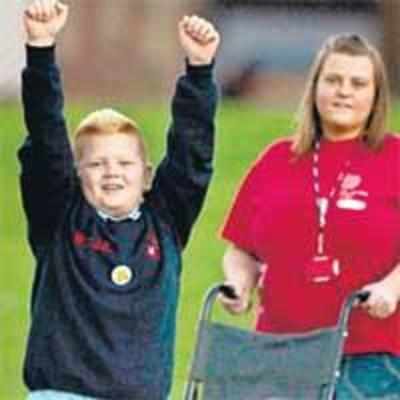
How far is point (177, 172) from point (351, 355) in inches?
20.2

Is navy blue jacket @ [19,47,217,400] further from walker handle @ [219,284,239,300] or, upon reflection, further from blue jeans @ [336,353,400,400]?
blue jeans @ [336,353,400,400]

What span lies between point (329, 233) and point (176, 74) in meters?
0.48

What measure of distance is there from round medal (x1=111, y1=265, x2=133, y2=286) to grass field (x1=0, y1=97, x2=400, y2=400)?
→ 194mm

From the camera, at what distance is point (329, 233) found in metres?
5.49

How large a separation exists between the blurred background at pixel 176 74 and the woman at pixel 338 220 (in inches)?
2.8

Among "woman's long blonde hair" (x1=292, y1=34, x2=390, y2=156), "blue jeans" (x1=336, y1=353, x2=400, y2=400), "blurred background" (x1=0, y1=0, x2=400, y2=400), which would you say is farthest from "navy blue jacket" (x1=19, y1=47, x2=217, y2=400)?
"blue jeans" (x1=336, y1=353, x2=400, y2=400)

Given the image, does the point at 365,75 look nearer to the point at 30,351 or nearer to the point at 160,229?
the point at 160,229

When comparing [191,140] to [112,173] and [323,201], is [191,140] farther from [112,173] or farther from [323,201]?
[323,201]

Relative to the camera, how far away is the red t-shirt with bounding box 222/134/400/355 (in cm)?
546

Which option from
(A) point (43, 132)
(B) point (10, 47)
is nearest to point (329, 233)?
(A) point (43, 132)

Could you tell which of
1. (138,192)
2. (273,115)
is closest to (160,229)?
(138,192)

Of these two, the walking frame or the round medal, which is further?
the round medal

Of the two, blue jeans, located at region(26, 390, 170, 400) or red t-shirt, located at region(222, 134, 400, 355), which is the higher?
red t-shirt, located at region(222, 134, 400, 355)

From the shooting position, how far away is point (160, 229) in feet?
17.9
